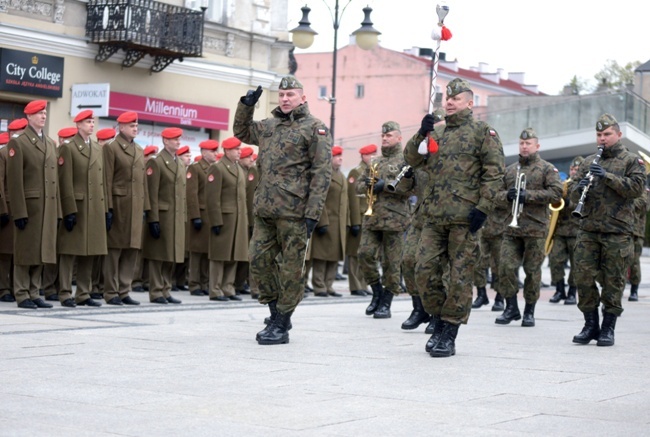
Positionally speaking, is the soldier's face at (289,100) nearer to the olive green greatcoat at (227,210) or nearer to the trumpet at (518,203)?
the trumpet at (518,203)

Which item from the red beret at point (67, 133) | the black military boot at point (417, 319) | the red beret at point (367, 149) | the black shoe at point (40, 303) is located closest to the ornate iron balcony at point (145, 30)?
the red beret at point (367, 149)

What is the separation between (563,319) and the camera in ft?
49.0

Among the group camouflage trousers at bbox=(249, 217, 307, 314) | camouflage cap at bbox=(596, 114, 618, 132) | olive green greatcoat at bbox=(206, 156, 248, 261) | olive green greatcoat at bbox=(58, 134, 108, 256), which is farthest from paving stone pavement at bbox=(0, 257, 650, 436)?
olive green greatcoat at bbox=(206, 156, 248, 261)

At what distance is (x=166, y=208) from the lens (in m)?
15.6

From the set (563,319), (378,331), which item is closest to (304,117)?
(378,331)

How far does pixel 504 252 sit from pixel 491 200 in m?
3.85

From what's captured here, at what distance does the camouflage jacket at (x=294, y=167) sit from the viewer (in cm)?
1054

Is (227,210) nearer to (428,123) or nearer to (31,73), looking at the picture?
(428,123)

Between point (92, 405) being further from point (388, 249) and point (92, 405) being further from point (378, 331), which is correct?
point (388, 249)

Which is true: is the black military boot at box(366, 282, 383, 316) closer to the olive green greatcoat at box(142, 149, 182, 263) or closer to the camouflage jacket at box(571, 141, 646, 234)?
the olive green greatcoat at box(142, 149, 182, 263)

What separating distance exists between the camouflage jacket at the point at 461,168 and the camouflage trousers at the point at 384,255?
3.58m

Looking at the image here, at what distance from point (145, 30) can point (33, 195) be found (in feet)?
40.3

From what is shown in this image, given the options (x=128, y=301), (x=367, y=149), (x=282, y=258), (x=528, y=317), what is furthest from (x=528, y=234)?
(x=128, y=301)

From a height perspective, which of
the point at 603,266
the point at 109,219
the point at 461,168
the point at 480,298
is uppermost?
the point at 461,168
